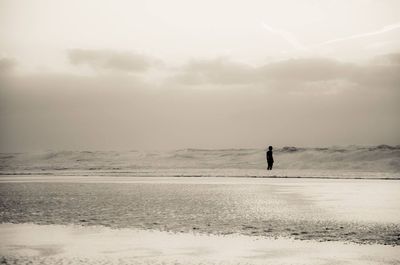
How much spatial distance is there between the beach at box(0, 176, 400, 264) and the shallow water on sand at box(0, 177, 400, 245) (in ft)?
0.07

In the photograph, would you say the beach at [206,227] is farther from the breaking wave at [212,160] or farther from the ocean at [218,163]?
the breaking wave at [212,160]

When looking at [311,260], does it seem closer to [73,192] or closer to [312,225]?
[312,225]

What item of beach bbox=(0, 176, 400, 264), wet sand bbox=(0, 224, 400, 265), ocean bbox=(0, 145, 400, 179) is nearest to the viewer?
wet sand bbox=(0, 224, 400, 265)

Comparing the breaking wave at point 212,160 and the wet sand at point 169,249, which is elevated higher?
the breaking wave at point 212,160

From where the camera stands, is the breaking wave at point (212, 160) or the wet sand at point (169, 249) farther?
the breaking wave at point (212, 160)

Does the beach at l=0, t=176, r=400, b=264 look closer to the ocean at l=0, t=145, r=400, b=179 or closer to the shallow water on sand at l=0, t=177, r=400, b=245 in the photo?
the shallow water on sand at l=0, t=177, r=400, b=245

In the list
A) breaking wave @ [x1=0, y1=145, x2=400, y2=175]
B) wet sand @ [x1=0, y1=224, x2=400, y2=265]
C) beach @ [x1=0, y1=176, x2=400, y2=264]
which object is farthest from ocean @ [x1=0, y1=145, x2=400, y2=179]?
wet sand @ [x1=0, y1=224, x2=400, y2=265]

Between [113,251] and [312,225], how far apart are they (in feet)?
15.6

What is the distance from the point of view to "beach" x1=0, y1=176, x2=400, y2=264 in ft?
28.2

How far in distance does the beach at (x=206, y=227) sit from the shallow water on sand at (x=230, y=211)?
2cm

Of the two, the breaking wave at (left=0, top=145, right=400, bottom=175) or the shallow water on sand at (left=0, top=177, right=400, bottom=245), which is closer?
the shallow water on sand at (left=0, top=177, right=400, bottom=245)

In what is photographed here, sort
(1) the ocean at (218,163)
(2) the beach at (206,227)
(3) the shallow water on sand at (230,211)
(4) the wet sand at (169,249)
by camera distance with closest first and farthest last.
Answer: (4) the wet sand at (169,249), (2) the beach at (206,227), (3) the shallow water on sand at (230,211), (1) the ocean at (218,163)

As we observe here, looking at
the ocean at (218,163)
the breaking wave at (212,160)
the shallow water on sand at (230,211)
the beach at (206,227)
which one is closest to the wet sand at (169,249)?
the beach at (206,227)

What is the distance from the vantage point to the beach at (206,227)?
8.59m
